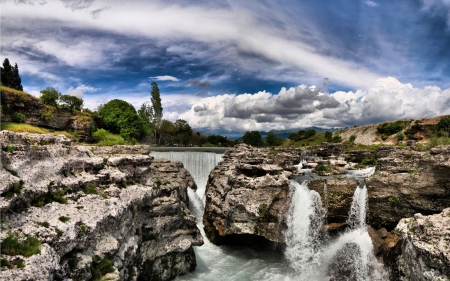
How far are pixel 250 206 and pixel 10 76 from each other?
155 ft

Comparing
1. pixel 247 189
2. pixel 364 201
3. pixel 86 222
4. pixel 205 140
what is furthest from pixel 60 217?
pixel 205 140

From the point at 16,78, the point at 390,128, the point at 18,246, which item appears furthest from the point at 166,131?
the point at 18,246

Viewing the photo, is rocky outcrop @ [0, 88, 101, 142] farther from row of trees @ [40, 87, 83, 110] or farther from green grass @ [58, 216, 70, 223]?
green grass @ [58, 216, 70, 223]

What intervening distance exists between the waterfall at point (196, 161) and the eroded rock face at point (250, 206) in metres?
13.4

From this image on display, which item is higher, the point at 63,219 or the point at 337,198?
the point at 63,219

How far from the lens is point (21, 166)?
11.3 metres

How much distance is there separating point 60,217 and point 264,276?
1514 cm

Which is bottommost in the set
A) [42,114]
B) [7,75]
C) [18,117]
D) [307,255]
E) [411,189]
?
[307,255]

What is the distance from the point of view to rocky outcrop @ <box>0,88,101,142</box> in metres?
28.4

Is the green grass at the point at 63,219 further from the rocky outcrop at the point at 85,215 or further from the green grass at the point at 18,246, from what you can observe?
the green grass at the point at 18,246

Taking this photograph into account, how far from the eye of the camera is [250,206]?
2264cm

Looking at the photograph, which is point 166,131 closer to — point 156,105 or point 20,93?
point 156,105

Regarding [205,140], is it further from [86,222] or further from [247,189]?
[86,222]

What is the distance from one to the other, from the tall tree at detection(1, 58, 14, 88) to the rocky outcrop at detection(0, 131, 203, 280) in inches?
1335
